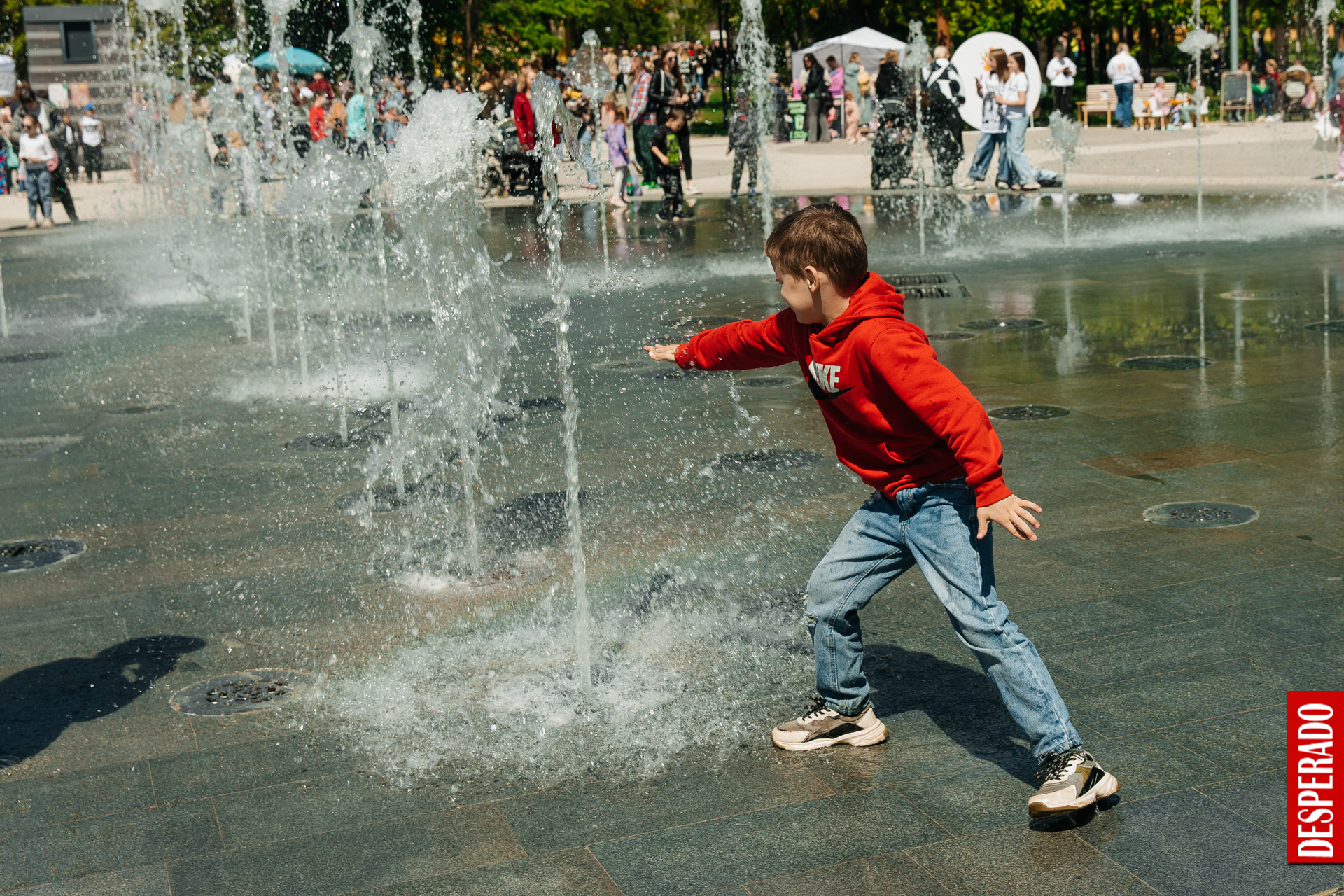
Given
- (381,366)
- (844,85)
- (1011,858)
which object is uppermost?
(844,85)

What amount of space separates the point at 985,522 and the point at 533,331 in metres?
8.77

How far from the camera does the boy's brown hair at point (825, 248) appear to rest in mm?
3602

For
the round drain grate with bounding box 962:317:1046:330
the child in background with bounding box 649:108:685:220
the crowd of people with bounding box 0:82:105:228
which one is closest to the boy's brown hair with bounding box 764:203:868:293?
the round drain grate with bounding box 962:317:1046:330

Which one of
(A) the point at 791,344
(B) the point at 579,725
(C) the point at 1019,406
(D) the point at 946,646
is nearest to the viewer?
(A) the point at 791,344

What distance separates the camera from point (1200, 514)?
5.90m

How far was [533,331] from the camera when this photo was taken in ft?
39.1

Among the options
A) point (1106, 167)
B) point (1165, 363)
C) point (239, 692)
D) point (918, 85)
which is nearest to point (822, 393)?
point (239, 692)

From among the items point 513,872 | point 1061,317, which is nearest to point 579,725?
point 513,872

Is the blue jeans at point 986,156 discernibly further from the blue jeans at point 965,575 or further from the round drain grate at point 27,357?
the blue jeans at point 965,575

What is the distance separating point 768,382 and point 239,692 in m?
5.14

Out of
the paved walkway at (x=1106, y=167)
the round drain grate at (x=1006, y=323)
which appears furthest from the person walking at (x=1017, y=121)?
the round drain grate at (x=1006, y=323)

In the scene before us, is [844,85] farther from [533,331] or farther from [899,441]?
[899,441]

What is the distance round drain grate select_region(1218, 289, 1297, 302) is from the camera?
37.3 feet

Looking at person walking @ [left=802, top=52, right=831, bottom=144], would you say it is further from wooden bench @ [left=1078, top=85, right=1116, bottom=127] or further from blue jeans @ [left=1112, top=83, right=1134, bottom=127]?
blue jeans @ [left=1112, top=83, right=1134, bottom=127]
